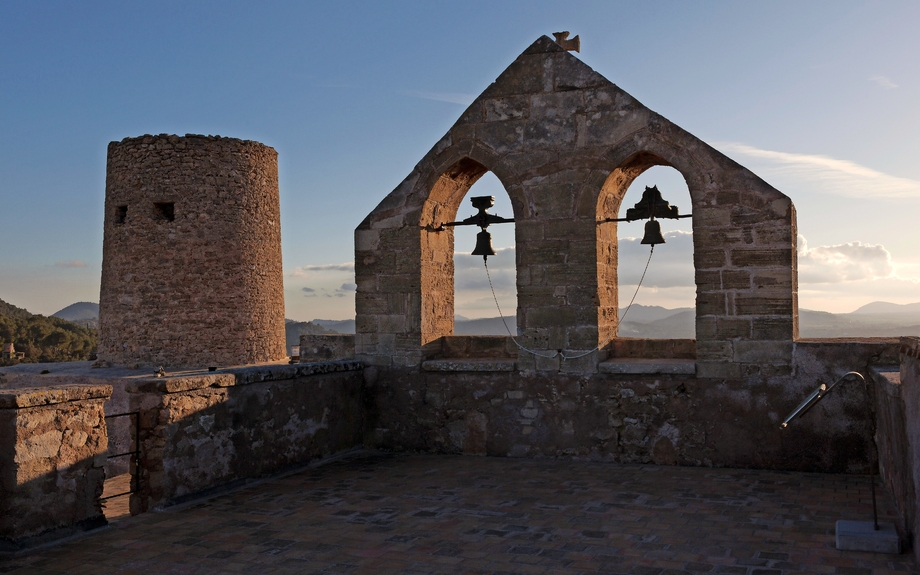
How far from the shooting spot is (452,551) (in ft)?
15.9

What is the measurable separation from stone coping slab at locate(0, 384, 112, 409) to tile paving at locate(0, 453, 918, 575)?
2.92 feet

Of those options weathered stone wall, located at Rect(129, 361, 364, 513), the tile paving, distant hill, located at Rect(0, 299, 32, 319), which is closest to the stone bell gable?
weathered stone wall, located at Rect(129, 361, 364, 513)

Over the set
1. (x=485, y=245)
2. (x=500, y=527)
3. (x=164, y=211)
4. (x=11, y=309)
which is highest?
(x=164, y=211)

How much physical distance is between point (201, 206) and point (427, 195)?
1053 cm

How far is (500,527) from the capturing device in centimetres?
534

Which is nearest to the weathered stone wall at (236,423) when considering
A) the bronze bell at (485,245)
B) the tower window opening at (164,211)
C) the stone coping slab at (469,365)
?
the stone coping slab at (469,365)

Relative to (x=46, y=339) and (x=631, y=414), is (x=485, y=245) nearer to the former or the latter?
(x=631, y=414)

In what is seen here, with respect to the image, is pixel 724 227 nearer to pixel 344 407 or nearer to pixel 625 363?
pixel 625 363

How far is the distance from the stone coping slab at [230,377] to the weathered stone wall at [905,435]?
4746 millimetres

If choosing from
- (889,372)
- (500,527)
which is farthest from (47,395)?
(889,372)

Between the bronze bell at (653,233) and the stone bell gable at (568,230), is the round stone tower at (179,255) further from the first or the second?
the bronze bell at (653,233)

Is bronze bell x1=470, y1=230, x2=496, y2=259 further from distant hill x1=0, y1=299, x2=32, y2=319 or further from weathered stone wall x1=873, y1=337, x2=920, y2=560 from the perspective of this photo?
distant hill x1=0, y1=299, x2=32, y2=319

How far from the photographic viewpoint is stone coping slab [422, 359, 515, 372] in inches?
314

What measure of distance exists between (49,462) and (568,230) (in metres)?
A: 4.83
